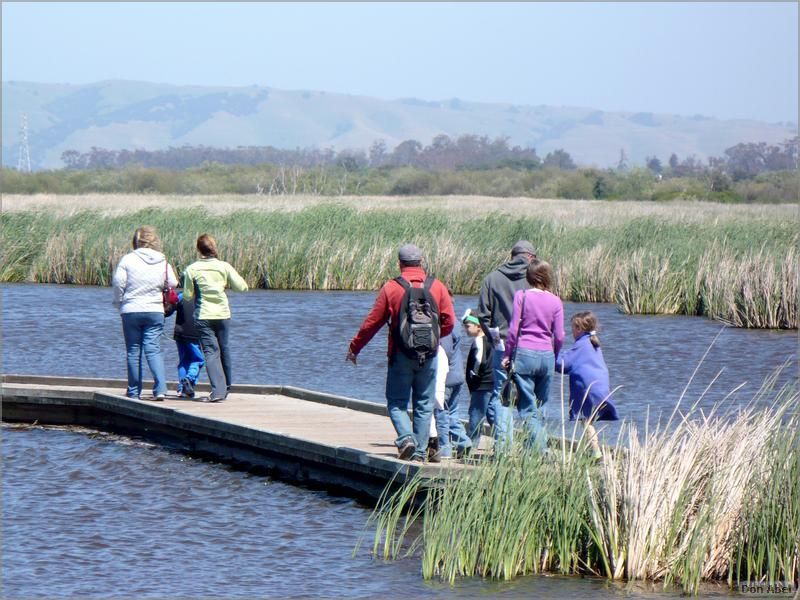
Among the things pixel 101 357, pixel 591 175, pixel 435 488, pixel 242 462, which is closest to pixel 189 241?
pixel 101 357

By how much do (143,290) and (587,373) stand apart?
4526 millimetres

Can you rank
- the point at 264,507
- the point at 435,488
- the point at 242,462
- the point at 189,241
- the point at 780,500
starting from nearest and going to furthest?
1. the point at 780,500
2. the point at 435,488
3. the point at 264,507
4. the point at 242,462
5. the point at 189,241

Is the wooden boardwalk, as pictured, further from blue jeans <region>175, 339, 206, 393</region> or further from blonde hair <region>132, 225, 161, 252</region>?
blonde hair <region>132, 225, 161, 252</region>

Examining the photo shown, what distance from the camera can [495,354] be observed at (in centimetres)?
1025

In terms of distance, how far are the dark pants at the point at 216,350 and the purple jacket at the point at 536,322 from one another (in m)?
3.67

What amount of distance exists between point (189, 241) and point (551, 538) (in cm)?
2106

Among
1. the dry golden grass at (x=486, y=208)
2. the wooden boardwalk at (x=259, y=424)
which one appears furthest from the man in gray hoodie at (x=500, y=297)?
the dry golden grass at (x=486, y=208)

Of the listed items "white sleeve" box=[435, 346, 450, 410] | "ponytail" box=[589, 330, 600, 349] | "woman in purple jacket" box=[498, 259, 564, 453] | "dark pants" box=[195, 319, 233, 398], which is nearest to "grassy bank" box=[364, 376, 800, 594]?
"woman in purple jacket" box=[498, 259, 564, 453]

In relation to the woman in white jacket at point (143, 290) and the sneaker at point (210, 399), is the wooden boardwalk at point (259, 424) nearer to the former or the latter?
the sneaker at point (210, 399)

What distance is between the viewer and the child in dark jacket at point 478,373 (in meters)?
10.6

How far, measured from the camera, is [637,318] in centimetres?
2533

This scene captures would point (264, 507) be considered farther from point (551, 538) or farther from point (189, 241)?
point (189, 241)

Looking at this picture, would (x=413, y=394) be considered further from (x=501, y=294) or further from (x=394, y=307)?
(x=501, y=294)

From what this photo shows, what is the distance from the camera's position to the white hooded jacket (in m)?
12.5
